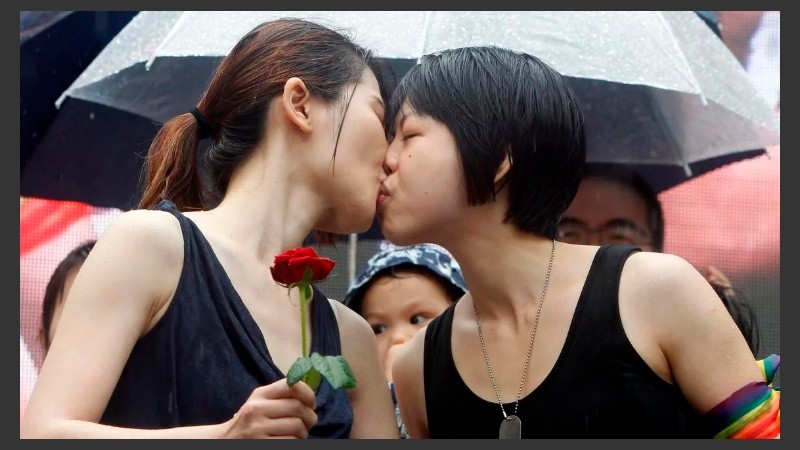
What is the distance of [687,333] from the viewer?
2535mm

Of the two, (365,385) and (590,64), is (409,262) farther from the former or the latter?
(365,385)

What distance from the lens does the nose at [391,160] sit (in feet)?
9.36

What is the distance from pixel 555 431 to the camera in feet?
8.65

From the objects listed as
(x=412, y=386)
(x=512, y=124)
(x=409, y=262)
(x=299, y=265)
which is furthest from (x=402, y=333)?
(x=299, y=265)

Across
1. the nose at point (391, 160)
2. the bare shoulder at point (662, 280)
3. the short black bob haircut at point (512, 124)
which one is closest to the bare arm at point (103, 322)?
the nose at point (391, 160)

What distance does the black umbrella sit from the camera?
5.07 m

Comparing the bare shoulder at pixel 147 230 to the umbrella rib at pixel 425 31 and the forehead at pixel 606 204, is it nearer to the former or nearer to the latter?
the umbrella rib at pixel 425 31

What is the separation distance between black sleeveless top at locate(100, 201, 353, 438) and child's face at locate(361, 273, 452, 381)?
128cm

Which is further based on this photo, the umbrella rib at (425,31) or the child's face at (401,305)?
the umbrella rib at (425,31)

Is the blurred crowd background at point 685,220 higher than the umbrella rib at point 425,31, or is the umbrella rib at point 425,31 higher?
the umbrella rib at point 425,31

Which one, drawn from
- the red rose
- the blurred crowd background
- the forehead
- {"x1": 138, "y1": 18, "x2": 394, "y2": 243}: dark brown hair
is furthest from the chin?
the blurred crowd background

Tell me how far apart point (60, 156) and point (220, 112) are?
2280 mm

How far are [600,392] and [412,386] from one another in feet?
1.72

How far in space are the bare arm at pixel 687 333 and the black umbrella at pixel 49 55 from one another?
3127 millimetres
